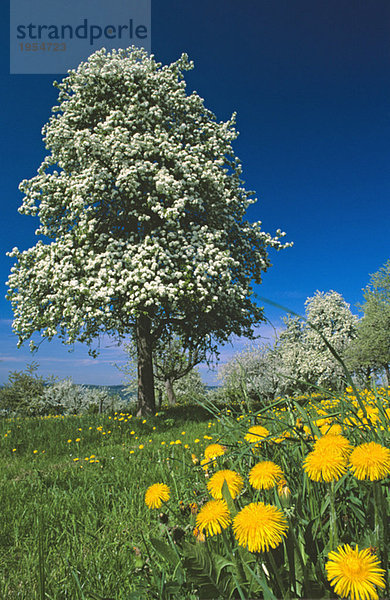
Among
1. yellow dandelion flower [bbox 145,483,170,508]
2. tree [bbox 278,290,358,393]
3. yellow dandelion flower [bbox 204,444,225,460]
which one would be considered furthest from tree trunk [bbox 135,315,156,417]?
tree [bbox 278,290,358,393]

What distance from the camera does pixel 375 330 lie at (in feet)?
80.4

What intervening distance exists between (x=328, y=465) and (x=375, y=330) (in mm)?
26849

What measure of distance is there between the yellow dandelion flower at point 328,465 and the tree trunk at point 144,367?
9924 millimetres

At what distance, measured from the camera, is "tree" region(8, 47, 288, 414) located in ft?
28.3

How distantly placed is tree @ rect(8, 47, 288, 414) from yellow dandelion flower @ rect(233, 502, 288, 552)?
725cm

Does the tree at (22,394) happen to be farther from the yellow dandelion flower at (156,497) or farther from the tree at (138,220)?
the yellow dandelion flower at (156,497)

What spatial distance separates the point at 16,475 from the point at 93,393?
83.5 ft

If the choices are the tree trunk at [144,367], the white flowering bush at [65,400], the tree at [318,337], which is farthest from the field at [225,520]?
the tree at [318,337]

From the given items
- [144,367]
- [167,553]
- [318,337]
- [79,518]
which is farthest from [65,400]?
[167,553]

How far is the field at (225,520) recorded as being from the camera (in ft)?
2.87

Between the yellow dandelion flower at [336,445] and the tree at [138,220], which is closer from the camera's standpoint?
the yellow dandelion flower at [336,445]

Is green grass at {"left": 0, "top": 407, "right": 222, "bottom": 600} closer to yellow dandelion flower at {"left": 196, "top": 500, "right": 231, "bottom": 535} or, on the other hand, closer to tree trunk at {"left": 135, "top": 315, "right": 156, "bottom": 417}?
yellow dandelion flower at {"left": 196, "top": 500, "right": 231, "bottom": 535}

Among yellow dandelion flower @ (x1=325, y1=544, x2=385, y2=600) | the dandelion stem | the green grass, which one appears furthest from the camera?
the green grass

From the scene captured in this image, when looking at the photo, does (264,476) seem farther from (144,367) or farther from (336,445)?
(144,367)
